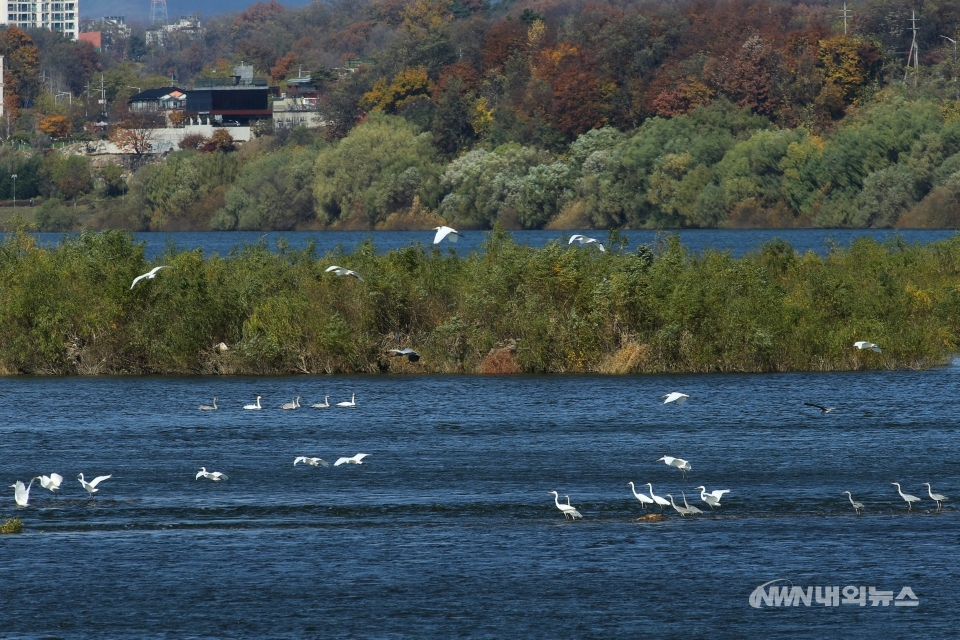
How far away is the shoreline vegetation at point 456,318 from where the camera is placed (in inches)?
1678

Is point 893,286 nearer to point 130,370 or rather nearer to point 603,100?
point 130,370

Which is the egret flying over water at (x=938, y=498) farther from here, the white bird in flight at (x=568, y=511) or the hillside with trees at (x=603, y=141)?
the hillside with trees at (x=603, y=141)

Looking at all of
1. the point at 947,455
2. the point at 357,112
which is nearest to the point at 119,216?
the point at 357,112

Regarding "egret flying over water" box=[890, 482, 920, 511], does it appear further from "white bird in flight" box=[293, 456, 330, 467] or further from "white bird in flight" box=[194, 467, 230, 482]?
"white bird in flight" box=[194, 467, 230, 482]

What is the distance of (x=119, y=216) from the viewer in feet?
517

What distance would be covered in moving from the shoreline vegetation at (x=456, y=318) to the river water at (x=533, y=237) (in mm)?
48600

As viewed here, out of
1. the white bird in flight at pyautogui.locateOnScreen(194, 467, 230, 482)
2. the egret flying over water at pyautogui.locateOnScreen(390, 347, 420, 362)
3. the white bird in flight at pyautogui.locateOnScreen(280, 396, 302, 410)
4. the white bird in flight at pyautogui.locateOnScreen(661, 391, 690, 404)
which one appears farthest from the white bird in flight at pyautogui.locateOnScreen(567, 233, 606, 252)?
the white bird in flight at pyautogui.locateOnScreen(194, 467, 230, 482)

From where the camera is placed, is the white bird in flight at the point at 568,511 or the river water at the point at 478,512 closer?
the river water at the point at 478,512

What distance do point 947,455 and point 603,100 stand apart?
387ft

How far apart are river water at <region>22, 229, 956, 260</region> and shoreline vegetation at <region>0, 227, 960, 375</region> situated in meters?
48.6

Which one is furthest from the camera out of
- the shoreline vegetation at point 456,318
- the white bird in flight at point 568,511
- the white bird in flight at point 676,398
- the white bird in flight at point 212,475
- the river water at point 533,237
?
the river water at point 533,237

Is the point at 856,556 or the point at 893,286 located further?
the point at 893,286

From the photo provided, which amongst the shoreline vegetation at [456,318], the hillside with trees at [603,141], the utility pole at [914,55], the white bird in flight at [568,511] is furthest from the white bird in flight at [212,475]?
the utility pole at [914,55]

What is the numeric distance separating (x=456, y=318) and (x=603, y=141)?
99.4m
